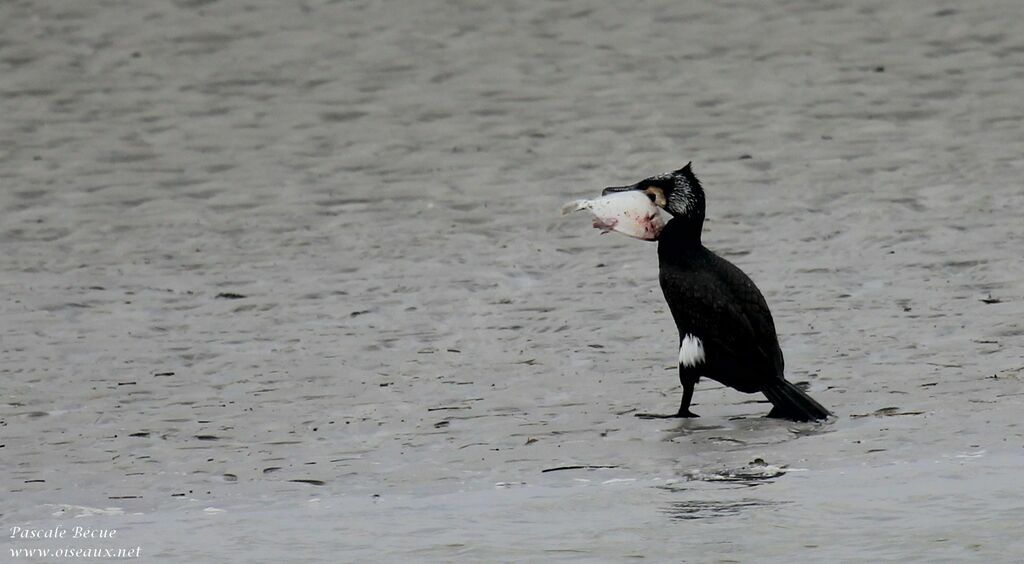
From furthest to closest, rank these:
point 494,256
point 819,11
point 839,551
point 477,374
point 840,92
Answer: point 819,11, point 840,92, point 494,256, point 477,374, point 839,551

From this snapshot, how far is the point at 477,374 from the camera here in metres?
8.45

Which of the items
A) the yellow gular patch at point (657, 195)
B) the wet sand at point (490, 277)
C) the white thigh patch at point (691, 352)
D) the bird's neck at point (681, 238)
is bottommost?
the wet sand at point (490, 277)

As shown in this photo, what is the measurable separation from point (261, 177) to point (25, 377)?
3.85 m

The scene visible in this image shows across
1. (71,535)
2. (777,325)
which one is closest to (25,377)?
(71,535)

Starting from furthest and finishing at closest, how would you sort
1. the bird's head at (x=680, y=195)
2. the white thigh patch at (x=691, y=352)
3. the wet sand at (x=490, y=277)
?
1. the bird's head at (x=680, y=195)
2. the white thigh patch at (x=691, y=352)
3. the wet sand at (x=490, y=277)

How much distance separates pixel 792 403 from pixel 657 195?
3.50 feet

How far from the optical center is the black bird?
729cm

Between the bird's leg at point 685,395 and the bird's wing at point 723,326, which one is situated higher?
the bird's wing at point 723,326

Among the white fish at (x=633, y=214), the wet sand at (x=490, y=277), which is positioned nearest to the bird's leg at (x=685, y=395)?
the wet sand at (x=490, y=277)

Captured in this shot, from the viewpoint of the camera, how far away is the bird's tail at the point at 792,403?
23.5 ft

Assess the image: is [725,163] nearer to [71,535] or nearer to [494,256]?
[494,256]

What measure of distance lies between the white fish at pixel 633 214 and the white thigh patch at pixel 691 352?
486mm

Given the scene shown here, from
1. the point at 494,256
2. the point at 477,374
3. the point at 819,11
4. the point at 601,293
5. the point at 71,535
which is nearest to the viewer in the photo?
the point at 71,535

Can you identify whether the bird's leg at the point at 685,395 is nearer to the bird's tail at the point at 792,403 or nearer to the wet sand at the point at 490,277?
the wet sand at the point at 490,277
